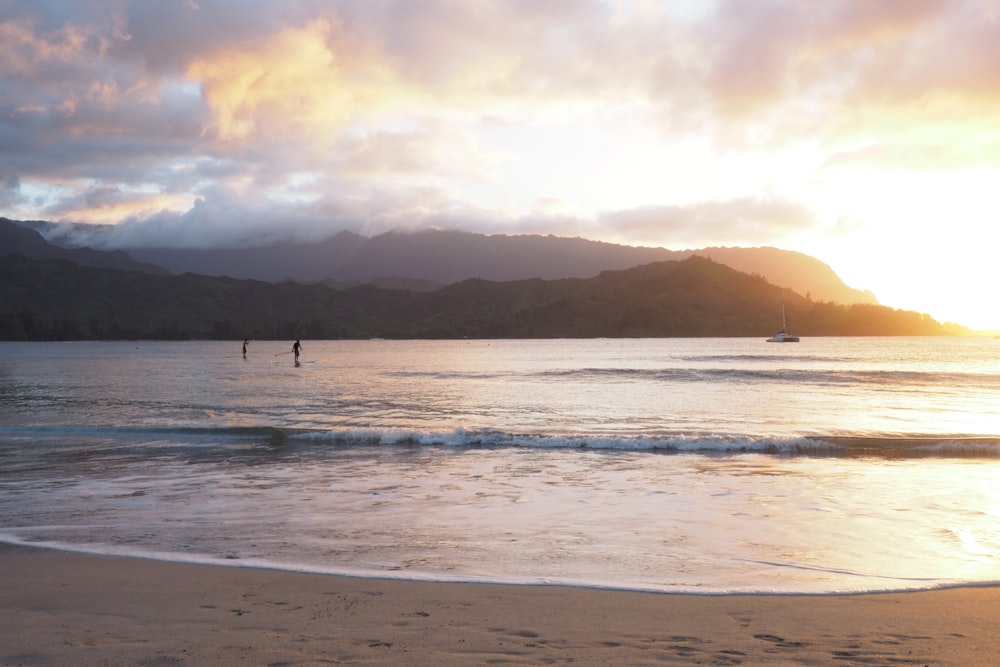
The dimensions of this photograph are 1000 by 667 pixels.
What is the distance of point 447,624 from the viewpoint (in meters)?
6.52

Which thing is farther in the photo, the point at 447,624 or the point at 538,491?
the point at 538,491

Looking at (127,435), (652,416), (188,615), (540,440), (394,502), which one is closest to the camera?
(188,615)

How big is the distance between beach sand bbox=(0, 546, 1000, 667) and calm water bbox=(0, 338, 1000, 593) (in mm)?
704

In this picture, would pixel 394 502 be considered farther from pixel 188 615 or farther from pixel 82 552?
pixel 188 615

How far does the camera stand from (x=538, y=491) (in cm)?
1448

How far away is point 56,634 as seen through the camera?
623cm

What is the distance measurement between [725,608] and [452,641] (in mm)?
2759

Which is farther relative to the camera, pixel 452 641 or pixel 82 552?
A: pixel 82 552

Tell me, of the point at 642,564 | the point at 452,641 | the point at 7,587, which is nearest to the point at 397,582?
the point at 452,641

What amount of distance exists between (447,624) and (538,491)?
8.07m

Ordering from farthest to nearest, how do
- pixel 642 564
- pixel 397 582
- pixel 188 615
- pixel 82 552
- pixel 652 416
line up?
pixel 652 416, pixel 82 552, pixel 642 564, pixel 397 582, pixel 188 615

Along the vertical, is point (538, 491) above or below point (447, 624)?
below

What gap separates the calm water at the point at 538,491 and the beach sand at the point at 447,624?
704mm

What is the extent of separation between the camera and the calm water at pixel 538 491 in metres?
9.05
